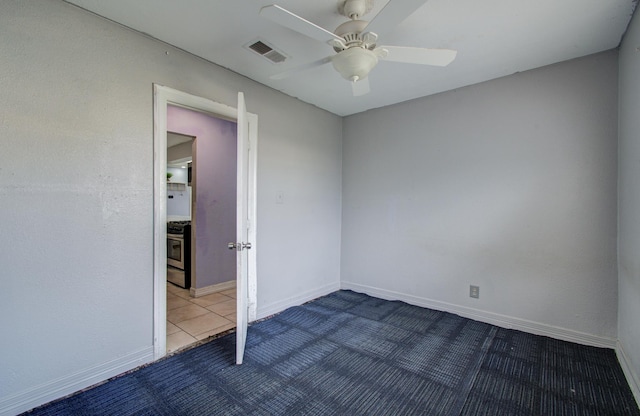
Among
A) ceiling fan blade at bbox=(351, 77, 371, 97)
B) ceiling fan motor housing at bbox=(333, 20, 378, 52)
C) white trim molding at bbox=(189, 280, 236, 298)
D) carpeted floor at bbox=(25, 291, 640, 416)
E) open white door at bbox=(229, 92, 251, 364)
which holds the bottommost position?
carpeted floor at bbox=(25, 291, 640, 416)

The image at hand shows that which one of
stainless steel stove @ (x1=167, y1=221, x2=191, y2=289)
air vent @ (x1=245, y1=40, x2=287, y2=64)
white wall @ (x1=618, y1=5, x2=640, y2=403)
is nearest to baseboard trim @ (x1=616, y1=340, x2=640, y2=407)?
white wall @ (x1=618, y1=5, x2=640, y2=403)

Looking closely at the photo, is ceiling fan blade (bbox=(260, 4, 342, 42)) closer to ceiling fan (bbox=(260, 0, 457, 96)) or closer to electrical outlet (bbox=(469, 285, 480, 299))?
ceiling fan (bbox=(260, 0, 457, 96))

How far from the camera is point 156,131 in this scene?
2.07 meters

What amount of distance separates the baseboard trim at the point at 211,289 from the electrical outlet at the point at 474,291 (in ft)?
9.54

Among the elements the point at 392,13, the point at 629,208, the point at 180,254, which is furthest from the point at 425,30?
the point at 180,254

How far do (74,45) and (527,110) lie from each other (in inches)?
133

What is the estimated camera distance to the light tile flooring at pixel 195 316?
2.47 metres

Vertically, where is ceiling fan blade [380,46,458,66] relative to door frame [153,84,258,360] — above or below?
above

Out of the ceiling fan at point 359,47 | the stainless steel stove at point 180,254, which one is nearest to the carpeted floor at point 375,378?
the stainless steel stove at point 180,254

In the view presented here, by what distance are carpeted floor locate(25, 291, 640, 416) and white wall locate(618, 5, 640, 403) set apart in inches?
8.5

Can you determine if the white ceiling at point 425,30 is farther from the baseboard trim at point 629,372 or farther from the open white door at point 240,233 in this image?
the baseboard trim at point 629,372

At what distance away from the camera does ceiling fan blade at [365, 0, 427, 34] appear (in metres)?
1.25

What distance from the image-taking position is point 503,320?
2.67 m

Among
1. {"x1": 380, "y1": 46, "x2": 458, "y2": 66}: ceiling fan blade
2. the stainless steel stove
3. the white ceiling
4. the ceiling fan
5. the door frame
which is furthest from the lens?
the stainless steel stove
